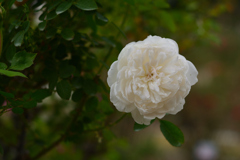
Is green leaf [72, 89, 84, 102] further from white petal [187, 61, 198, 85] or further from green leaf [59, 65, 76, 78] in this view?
white petal [187, 61, 198, 85]

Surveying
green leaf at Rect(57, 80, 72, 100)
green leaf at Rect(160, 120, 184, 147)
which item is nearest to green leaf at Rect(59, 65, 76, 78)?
green leaf at Rect(57, 80, 72, 100)

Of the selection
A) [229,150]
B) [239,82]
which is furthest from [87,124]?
[239,82]

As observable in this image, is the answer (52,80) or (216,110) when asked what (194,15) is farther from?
(216,110)

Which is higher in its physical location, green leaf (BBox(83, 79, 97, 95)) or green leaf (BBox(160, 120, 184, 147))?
green leaf (BBox(83, 79, 97, 95))

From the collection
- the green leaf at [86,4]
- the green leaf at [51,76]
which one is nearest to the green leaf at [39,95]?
the green leaf at [51,76]

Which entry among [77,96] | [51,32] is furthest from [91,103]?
[51,32]

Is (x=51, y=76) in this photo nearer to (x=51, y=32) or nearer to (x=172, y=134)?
(x=51, y=32)
